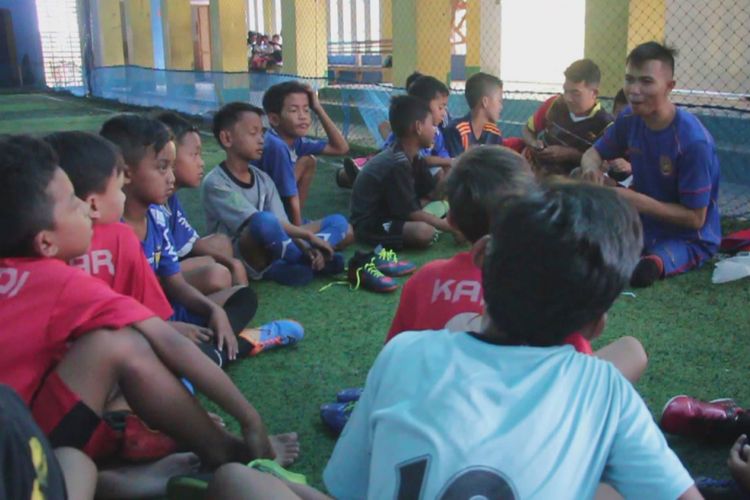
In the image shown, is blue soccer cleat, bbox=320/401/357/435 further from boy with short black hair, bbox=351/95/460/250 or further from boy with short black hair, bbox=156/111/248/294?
boy with short black hair, bbox=351/95/460/250

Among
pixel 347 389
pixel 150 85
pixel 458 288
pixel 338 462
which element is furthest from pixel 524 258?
pixel 150 85

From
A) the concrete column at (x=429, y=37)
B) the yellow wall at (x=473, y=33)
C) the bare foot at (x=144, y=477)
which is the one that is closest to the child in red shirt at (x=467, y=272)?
the bare foot at (x=144, y=477)

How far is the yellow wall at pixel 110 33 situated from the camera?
1788 centimetres

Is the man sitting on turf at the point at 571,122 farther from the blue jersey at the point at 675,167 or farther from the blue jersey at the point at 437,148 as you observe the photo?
the blue jersey at the point at 675,167

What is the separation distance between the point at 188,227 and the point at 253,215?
42cm

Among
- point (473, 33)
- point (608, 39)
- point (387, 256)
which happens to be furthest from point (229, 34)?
point (387, 256)

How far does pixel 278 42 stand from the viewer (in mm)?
20000

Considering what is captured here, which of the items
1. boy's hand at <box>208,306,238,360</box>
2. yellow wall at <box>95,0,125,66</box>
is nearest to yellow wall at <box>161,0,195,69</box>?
yellow wall at <box>95,0,125,66</box>

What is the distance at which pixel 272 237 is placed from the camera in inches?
138

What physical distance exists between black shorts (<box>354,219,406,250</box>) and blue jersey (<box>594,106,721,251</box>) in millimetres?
1148

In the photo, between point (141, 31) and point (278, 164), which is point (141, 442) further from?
point (141, 31)

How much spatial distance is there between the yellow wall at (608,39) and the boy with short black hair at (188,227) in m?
3.89

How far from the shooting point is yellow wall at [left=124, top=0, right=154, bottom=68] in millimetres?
16922

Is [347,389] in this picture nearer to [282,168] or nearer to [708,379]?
[708,379]
